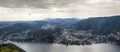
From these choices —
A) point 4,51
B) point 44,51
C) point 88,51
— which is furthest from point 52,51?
point 4,51

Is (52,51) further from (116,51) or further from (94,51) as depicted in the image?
(116,51)

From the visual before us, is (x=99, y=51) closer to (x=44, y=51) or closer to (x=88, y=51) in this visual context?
(x=88, y=51)

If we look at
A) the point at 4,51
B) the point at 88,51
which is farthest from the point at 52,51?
the point at 4,51

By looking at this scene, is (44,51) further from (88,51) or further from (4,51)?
(4,51)

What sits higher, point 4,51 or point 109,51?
point 4,51

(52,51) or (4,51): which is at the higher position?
(4,51)

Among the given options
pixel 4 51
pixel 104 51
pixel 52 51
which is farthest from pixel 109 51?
pixel 4 51

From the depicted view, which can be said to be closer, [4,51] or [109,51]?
[4,51]
